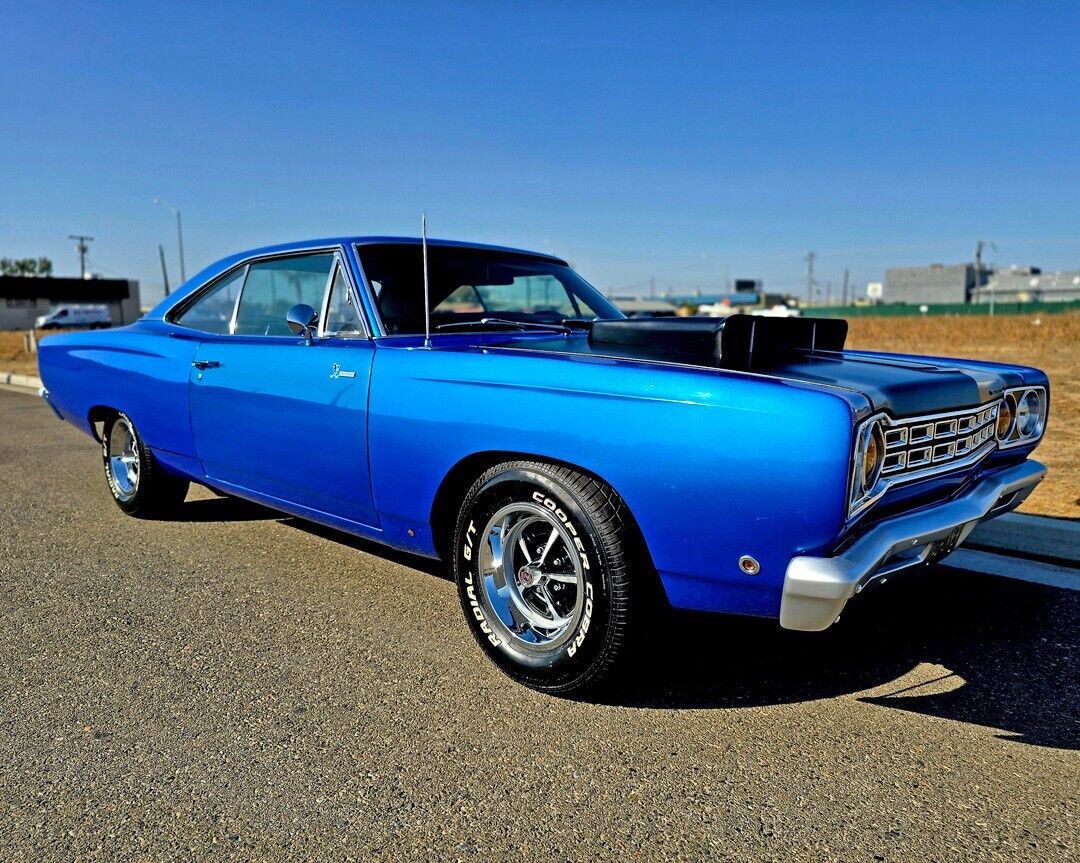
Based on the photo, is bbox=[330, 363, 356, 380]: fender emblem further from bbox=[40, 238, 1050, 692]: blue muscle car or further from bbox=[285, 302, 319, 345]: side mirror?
bbox=[285, 302, 319, 345]: side mirror

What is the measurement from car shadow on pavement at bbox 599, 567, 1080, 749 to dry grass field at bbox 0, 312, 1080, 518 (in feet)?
5.03

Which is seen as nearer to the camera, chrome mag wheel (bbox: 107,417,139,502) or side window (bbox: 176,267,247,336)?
side window (bbox: 176,267,247,336)

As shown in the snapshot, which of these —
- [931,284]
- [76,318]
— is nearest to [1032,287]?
[931,284]

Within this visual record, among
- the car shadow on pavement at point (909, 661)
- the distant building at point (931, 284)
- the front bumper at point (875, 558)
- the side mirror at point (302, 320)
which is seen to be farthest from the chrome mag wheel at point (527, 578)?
the distant building at point (931, 284)

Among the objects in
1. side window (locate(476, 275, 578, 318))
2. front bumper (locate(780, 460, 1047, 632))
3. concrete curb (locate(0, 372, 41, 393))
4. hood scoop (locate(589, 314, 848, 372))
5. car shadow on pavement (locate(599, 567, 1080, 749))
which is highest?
side window (locate(476, 275, 578, 318))

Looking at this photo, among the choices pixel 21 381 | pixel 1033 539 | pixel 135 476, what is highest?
pixel 135 476

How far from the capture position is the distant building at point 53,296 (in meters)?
61.2

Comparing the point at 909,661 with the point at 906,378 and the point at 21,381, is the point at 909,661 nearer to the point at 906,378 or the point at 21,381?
the point at 906,378

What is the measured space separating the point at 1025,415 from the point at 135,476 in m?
4.32

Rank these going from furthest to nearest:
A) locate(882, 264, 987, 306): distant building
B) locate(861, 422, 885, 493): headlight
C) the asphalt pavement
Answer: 1. locate(882, 264, 987, 306): distant building
2. locate(861, 422, 885, 493): headlight
3. the asphalt pavement

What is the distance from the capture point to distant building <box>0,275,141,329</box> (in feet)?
201

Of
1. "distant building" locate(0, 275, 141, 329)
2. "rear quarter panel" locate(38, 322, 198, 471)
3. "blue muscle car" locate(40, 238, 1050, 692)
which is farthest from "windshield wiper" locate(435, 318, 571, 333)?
"distant building" locate(0, 275, 141, 329)

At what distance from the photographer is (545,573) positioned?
2.84m

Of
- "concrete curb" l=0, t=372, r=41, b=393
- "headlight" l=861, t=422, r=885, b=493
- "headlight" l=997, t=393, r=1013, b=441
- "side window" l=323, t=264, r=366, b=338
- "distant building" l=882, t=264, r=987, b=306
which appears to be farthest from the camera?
"distant building" l=882, t=264, r=987, b=306
